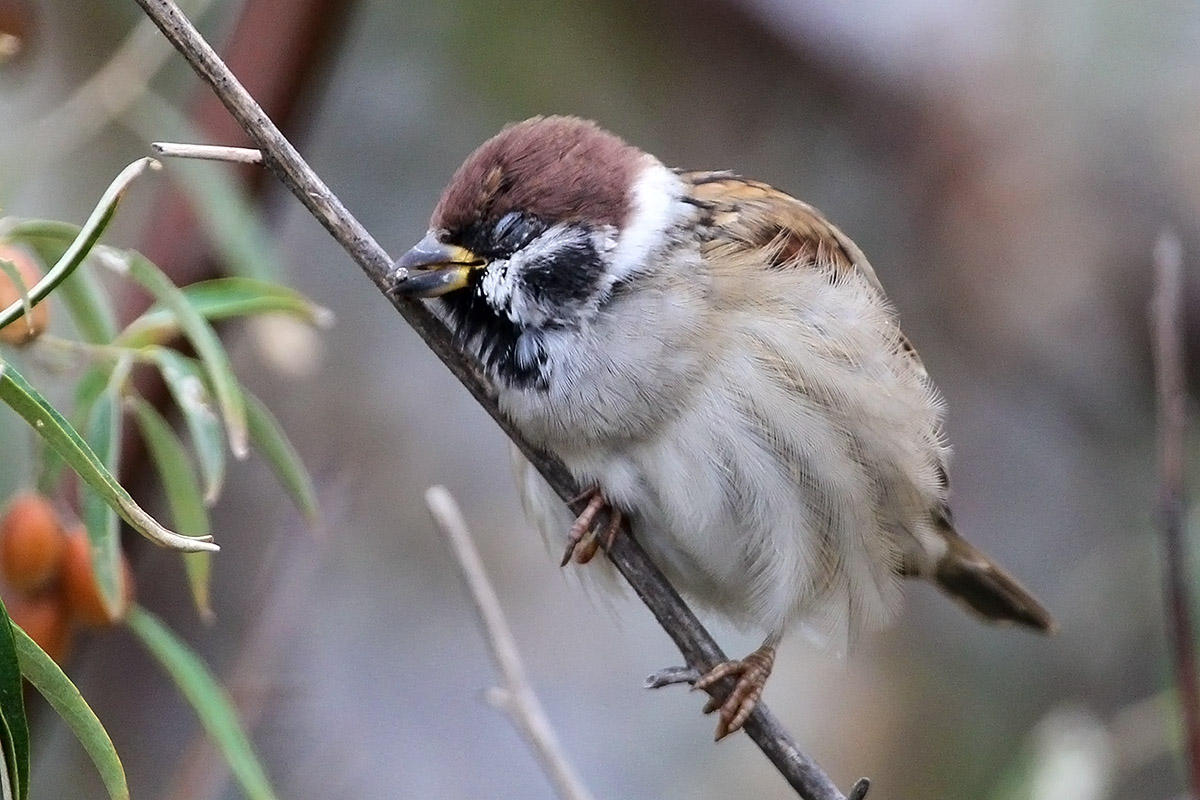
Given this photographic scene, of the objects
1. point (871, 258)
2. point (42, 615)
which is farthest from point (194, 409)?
point (871, 258)

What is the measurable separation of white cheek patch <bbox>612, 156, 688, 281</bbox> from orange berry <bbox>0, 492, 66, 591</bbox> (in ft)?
2.44

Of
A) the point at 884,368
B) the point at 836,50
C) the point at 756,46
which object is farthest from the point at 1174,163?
the point at 884,368

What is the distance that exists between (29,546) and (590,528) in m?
0.65

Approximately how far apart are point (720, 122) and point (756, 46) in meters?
0.31

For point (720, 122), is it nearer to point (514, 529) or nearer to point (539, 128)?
point (514, 529)

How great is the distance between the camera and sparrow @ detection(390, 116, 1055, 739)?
165 cm

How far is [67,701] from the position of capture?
918mm

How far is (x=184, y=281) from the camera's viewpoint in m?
2.13

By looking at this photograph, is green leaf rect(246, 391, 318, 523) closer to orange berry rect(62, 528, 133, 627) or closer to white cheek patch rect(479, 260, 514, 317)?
orange berry rect(62, 528, 133, 627)

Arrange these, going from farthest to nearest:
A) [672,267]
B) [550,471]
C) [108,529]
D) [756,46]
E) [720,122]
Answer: [720,122]
[756,46]
[672,267]
[550,471]
[108,529]

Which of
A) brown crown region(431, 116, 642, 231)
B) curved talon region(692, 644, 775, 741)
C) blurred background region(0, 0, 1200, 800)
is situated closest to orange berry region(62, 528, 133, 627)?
brown crown region(431, 116, 642, 231)

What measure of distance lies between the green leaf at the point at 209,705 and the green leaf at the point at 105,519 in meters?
0.17

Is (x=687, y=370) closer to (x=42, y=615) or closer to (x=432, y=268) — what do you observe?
(x=432, y=268)

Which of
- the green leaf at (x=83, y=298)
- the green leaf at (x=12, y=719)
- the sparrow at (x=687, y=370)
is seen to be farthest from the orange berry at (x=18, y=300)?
the sparrow at (x=687, y=370)
